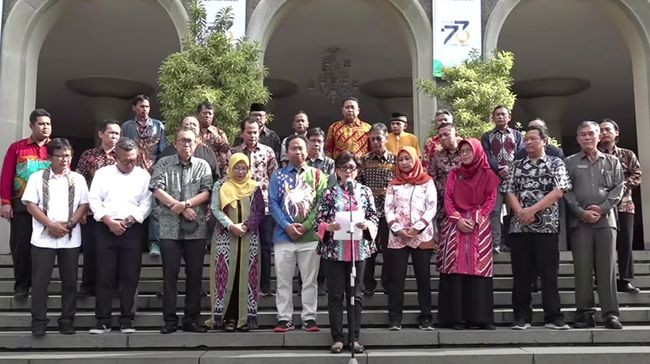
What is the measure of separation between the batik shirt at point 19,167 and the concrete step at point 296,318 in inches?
47.1

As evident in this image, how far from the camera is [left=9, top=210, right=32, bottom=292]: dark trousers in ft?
21.5

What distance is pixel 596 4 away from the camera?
10.8 metres

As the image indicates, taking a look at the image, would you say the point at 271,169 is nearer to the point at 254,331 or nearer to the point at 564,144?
the point at 254,331

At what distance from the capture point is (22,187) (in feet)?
22.1

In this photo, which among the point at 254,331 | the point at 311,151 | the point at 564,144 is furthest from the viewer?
the point at 564,144

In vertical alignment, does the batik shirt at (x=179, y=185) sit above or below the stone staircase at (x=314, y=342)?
above

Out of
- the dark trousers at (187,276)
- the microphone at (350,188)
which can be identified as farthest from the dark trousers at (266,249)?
the microphone at (350,188)

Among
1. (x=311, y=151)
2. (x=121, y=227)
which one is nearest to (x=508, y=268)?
(x=311, y=151)

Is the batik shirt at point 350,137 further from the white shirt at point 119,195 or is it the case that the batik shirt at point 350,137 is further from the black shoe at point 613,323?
the black shoe at point 613,323

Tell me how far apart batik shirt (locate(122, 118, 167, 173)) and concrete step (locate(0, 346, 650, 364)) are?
247 centimetres

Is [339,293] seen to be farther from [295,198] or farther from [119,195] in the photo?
[119,195]

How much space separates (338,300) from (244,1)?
603 centimetres

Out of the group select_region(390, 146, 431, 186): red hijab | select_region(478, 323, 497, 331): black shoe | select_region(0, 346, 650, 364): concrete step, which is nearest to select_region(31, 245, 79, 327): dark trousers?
select_region(0, 346, 650, 364): concrete step

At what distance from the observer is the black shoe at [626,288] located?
686 centimetres
